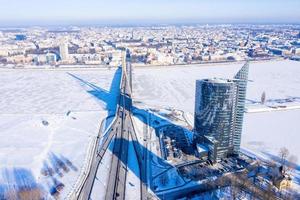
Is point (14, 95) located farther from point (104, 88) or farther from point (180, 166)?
point (180, 166)

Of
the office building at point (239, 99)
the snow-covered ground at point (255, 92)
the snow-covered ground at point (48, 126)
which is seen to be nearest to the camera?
the snow-covered ground at point (48, 126)

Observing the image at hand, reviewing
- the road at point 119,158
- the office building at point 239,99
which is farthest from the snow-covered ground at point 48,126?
the office building at point 239,99

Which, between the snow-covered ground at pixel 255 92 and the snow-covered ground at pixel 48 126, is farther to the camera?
the snow-covered ground at pixel 255 92

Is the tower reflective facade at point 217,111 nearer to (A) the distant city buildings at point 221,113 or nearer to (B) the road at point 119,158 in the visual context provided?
(A) the distant city buildings at point 221,113

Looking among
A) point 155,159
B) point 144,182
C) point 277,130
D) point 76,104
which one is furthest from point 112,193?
point 76,104

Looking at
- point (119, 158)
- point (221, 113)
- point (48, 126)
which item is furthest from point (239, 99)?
point (48, 126)

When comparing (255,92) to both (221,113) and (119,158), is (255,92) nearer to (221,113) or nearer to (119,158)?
(221,113)
